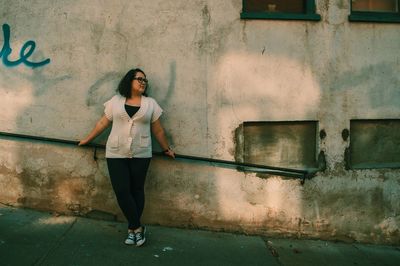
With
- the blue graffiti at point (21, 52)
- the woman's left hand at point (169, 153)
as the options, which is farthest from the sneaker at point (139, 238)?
the blue graffiti at point (21, 52)

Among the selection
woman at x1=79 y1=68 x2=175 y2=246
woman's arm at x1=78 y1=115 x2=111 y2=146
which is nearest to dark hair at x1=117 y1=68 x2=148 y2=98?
woman at x1=79 y1=68 x2=175 y2=246

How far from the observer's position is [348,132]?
5.04 m

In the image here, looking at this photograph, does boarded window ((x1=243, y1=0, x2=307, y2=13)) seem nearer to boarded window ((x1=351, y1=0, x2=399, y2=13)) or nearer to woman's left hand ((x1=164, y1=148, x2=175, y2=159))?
boarded window ((x1=351, y1=0, x2=399, y2=13))

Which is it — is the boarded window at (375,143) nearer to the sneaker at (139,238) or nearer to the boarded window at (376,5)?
the boarded window at (376,5)

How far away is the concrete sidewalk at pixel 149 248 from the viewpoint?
12.6 ft

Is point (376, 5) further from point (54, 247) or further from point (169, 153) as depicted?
point (54, 247)

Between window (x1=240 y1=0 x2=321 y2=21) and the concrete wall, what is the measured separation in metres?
0.09

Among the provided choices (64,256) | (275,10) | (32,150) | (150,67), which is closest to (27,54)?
(32,150)

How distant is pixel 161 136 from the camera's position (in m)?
4.43

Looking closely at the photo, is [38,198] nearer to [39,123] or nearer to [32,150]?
[32,150]

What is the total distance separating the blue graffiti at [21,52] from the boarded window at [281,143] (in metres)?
2.49

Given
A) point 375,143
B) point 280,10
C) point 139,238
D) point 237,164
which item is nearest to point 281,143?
point 237,164

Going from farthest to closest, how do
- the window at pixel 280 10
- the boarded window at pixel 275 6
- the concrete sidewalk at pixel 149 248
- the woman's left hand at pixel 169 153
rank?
the boarded window at pixel 275 6, the window at pixel 280 10, the woman's left hand at pixel 169 153, the concrete sidewalk at pixel 149 248

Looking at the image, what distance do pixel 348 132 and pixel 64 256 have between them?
351 centimetres
